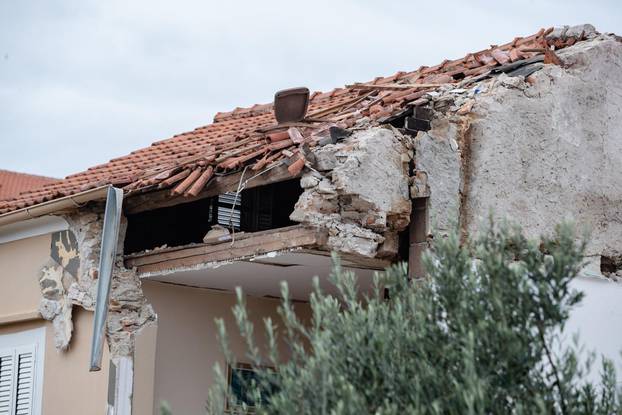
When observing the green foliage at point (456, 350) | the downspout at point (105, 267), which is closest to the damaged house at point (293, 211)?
Answer: the downspout at point (105, 267)

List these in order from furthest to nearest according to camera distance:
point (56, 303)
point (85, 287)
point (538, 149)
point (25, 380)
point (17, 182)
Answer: point (17, 182), point (25, 380), point (56, 303), point (85, 287), point (538, 149)

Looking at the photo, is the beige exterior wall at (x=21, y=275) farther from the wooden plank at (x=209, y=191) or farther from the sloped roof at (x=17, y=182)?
the sloped roof at (x=17, y=182)

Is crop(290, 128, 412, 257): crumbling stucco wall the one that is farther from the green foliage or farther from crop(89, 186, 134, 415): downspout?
the green foliage

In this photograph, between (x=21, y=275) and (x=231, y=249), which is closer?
(x=231, y=249)

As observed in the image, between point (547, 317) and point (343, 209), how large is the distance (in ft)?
11.8

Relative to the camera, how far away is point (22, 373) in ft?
38.5

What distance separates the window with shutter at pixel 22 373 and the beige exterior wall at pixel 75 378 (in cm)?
13

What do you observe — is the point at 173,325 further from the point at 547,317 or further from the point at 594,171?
the point at 547,317

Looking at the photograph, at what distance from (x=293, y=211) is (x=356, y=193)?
1.40 meters

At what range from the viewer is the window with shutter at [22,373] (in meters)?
11.6

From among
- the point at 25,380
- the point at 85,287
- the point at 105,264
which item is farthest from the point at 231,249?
the point at 25,380

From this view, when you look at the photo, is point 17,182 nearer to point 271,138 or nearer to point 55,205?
point 55,205

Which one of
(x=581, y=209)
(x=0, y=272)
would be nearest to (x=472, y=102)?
(x=581, y=209)

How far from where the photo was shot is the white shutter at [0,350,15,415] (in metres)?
11.8
